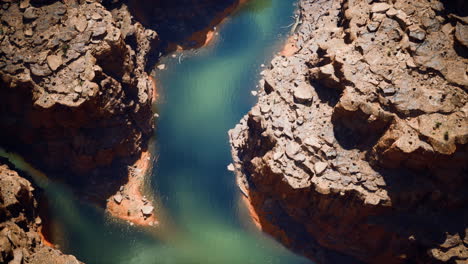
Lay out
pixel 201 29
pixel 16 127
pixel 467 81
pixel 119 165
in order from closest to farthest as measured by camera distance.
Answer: pixel 467 81
pixel 16 127
pixel 119 165
pixel 201 29

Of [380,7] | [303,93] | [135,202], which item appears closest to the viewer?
[380,7]

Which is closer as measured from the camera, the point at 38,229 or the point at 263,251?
the point at 38,229

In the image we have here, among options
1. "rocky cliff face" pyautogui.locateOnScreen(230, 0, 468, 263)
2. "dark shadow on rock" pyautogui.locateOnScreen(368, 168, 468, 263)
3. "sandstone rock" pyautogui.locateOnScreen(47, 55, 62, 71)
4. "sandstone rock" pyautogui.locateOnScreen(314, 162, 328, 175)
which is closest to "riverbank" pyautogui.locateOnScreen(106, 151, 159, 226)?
"rocky cliff face" pyautogui.locateOnScreen(230, 0, 468, 263)

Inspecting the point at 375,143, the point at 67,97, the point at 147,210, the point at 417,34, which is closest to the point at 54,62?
the point at 67,97

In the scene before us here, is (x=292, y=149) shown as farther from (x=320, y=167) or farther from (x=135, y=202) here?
(x=135, y=202)

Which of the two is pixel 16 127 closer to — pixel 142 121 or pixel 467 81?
pixel 142 121

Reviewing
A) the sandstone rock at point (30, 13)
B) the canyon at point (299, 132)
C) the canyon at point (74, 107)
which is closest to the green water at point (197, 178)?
the canyon at point (299, 132)

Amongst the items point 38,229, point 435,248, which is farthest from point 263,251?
point 38,229
